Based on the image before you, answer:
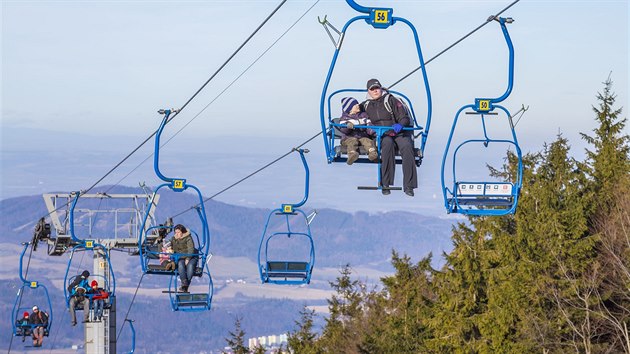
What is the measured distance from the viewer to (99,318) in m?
38.7

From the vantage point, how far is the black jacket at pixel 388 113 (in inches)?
828

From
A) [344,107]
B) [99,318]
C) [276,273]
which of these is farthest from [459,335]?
[344,107]

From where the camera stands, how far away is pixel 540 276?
197 ft

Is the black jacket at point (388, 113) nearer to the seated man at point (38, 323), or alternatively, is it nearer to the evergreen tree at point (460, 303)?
the seated man at point (38, 323)

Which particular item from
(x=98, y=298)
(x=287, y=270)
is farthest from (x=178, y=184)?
(x=98, y=298)

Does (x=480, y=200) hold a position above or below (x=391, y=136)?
below

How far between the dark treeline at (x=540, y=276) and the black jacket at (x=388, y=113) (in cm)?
3325

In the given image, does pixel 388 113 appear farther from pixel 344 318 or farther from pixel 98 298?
pixel 344 318

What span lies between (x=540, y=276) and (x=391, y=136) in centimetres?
4013

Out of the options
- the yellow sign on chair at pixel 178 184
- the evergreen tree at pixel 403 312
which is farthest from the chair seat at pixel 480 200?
the evergreen tree at pixel 403 312

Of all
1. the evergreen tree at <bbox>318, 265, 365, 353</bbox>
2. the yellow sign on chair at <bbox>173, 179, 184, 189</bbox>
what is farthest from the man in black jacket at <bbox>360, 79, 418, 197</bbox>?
the evergreen tree at <bbox>318, 265, 365, 353</bbox>

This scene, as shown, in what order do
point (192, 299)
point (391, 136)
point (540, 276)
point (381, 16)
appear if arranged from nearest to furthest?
point (381, 16), point (391, 136), point (192, 299), point (540, 276)

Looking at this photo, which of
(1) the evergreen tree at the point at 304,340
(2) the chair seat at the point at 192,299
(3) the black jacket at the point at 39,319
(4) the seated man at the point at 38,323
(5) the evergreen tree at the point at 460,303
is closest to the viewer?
(2) the chair seat at the point at 192,299

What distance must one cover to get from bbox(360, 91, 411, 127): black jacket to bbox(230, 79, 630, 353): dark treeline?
33.3m
